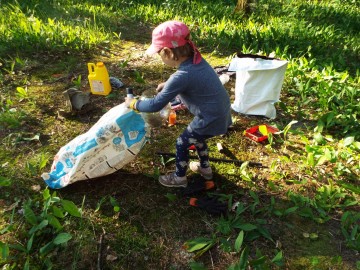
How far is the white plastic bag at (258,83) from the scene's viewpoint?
10.3ft

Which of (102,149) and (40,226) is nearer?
(40,226)

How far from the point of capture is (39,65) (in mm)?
4121

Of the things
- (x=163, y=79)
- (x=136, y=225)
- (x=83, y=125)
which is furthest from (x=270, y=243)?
(x=163, y=79)

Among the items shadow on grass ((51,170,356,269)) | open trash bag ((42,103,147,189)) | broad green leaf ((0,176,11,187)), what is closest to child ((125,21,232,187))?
open trash bag ((42,103,147,189))

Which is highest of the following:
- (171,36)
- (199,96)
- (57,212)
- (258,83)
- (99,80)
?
(171,36)

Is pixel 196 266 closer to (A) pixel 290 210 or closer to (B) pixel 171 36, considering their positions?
(A) pixel 290 210

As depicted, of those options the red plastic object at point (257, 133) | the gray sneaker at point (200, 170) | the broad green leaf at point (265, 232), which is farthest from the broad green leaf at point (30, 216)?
the red plastic object at point (257, 133)

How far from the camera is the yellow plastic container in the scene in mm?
3456

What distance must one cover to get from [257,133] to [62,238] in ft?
6.72

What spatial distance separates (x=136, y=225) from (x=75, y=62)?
9.56 ft

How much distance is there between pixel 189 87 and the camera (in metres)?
2.02

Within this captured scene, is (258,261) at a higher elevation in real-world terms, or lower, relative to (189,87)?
lower

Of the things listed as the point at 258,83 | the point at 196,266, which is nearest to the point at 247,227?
the point at 196,266

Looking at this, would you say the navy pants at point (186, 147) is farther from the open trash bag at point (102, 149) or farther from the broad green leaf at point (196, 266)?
the broad green leaf at point (196, 266)
